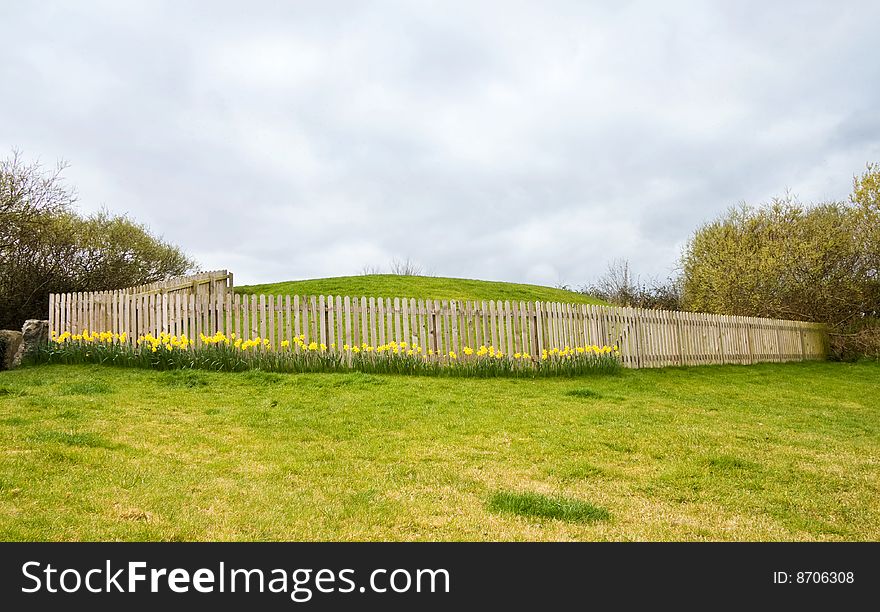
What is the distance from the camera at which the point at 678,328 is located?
17516mm

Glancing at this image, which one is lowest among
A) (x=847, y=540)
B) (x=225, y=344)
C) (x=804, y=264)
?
(x=847, y=540)

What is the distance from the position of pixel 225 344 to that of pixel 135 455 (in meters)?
6.67

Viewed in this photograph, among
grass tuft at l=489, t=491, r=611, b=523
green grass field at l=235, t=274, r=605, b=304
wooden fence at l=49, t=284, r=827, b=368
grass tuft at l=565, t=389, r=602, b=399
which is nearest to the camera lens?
grass tuft at l=489, t=491, r=611, b=523

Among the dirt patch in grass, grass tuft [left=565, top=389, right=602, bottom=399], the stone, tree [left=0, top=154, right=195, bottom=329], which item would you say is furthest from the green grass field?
the dirt patch in grass

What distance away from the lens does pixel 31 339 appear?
12.8m

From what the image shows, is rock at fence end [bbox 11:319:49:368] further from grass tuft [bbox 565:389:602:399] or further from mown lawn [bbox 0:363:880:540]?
grass tuft [bbox 565:389:602:399]

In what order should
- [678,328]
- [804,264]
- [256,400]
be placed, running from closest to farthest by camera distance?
1. [256,400]
2. [678,328]
3. [804,264]

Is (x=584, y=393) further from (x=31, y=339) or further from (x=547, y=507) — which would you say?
(x=31, y=339)

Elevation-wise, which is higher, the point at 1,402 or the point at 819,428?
the point at 1,402

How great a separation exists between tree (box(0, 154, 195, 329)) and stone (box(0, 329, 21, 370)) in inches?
198

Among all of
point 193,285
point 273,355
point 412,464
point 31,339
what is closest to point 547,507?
point 412,464

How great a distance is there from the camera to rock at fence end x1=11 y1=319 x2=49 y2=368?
41.5ft
